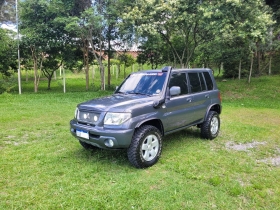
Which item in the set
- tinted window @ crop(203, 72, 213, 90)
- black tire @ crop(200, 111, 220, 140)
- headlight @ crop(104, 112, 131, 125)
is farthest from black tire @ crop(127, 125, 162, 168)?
tinted window @ crop(203, 72, 213, 90)

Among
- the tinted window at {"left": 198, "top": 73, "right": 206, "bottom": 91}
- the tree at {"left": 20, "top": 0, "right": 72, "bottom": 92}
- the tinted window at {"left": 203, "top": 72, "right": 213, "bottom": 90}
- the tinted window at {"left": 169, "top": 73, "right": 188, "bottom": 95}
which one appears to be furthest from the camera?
the tree at {"left": 20, "top": 0, "right": 72, "bottom": 92}

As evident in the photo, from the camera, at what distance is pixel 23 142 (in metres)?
5.12

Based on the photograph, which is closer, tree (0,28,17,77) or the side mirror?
the side mirror

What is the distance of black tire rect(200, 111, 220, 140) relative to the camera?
5258 millimetres

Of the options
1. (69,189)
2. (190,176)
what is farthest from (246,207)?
(69,189)

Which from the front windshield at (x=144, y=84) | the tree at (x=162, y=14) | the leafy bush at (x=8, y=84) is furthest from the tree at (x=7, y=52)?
the front windshield at (x=144, y=84)

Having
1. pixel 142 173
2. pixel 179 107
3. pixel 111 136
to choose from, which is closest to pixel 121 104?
pixel 111 136

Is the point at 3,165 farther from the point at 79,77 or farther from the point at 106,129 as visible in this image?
the point at 79,77

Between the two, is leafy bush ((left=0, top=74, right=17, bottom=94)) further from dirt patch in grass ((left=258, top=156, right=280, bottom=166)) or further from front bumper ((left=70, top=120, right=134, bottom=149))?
dirt patch in grass ((left=258, top=156, right=280, bottom=166))

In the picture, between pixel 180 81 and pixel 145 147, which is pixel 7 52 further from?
pixel 145 147

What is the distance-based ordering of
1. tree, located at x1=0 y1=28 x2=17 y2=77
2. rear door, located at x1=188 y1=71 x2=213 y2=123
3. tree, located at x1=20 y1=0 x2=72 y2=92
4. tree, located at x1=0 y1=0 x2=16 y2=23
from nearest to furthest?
rear door, located at x1=188 y1=71 x2=213 y2=123
tree, located at x1=20 y1=0 x2=72 y2=92
tree, located at x1=0 y1=28 x2=17 y2=77
tree, located at x1=0 y1=0 x2=16 y2=23

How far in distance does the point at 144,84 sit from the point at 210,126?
1956mm

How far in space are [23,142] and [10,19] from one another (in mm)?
16857

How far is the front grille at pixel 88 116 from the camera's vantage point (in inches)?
147
